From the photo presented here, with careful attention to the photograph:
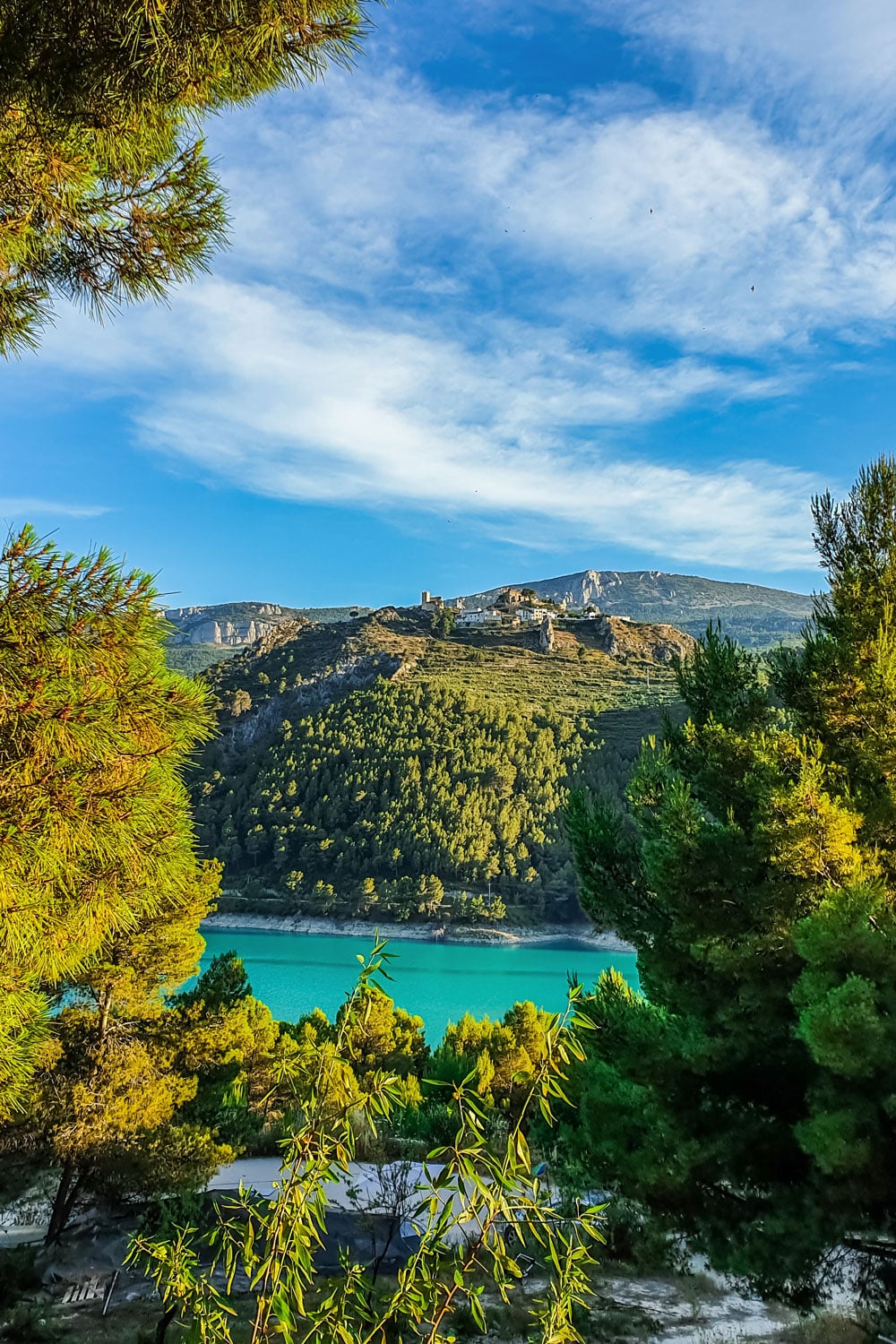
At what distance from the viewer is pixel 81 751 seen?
62.4 inches

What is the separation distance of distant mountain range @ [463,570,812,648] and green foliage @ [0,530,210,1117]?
434 feet

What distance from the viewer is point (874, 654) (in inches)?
154

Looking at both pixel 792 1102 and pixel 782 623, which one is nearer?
pixel 792 1102

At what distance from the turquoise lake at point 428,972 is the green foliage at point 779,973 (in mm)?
16237

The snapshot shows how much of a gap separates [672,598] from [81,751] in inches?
6739

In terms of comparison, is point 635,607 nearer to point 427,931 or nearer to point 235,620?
point 235,620

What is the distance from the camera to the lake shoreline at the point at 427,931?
123 ft

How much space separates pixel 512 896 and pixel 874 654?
39.5 metres

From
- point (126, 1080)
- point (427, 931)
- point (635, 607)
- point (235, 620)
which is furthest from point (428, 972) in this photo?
point (635, 607)

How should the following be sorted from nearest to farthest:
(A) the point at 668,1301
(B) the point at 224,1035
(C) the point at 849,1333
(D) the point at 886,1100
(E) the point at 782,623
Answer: (D) the point at 886,1100 → (C) the point at 849,1333 → (A) the point at 668,1301 → (B) the point at 224,1035 → (E) the point at 782,623

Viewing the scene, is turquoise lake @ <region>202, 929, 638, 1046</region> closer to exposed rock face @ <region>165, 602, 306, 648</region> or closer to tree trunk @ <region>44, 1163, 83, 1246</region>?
tree trunk @ <region>44, 1163, 83, 1246</region>

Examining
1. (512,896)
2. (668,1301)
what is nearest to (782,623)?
(512,896)

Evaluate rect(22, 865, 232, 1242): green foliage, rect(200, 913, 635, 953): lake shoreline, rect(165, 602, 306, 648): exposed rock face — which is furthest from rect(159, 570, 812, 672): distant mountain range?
rect(22, 865, 232, 1242): green foliage

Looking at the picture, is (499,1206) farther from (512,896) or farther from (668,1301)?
(512,896)
